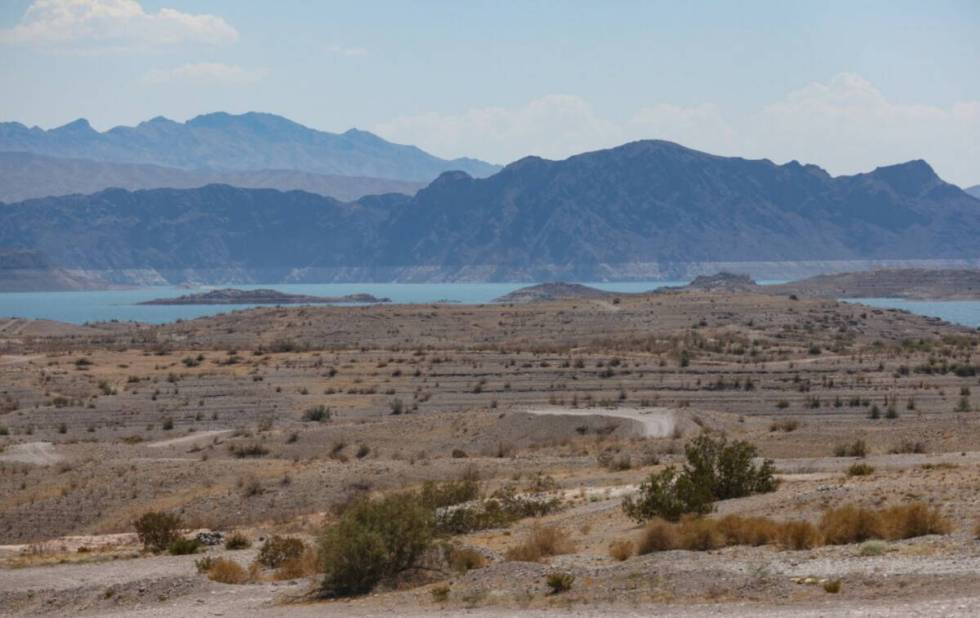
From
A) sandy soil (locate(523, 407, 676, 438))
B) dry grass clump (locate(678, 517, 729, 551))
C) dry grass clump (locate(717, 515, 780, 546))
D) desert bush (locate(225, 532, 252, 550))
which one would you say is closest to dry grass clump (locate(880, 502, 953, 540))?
dry grass clump (locate(717, 515, 780, 546))

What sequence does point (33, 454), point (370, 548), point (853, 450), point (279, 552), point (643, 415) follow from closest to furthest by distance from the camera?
point (370, 548) → point (279, 552) → point (853, 450) → point (33, 454) → point (643, 415)

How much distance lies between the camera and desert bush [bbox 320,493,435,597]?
1923 centimetres

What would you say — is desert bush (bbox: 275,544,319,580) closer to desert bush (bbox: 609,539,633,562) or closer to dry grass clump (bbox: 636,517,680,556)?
desert bush (bbox: 609,539,633,562)

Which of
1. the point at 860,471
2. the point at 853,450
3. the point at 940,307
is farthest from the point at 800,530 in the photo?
the point at 940,307

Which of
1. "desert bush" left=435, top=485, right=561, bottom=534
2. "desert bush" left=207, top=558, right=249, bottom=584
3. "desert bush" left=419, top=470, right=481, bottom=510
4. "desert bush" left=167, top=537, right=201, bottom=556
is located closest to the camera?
"desert bush" left=207, top=558, right=249, bottom=584

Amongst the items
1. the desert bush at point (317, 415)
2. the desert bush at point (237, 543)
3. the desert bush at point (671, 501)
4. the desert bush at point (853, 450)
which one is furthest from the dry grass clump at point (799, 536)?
the desert bush at point (317, 415)

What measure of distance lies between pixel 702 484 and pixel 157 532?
400 inches

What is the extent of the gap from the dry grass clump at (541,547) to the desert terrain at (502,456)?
0.06 metres

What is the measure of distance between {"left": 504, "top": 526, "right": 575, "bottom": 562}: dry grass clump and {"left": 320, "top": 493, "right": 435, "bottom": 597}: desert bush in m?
1.37

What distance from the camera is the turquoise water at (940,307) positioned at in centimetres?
14315

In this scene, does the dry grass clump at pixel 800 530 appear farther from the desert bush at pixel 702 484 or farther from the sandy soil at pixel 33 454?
the sandy soil at pixel 33 454

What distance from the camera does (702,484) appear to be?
2336 cm

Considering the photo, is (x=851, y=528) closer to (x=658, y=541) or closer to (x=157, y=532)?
(x=658, y=541)

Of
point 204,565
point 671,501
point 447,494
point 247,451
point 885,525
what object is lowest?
point 247,451
